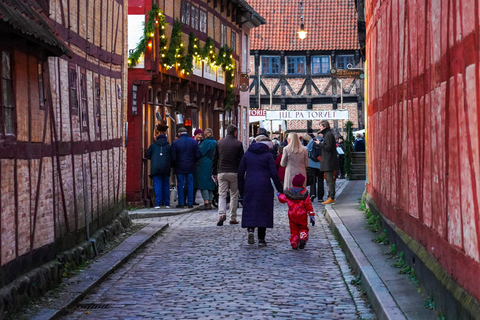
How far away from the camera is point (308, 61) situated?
5053 cm

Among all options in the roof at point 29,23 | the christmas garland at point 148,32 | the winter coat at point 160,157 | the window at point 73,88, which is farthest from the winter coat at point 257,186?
the christmas garland at point 148,32

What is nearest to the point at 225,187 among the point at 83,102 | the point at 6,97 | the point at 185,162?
the point at 185,162

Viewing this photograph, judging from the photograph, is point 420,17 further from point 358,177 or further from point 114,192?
point 358,177

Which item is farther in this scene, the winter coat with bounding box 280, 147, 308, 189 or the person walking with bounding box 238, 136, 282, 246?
the winter coat with bounding box 280, 147, 308, 189

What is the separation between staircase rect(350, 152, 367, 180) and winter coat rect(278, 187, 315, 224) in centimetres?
2034

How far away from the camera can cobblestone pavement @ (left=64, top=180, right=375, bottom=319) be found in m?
8.96

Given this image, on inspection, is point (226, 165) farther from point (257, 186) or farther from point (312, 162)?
point (312, 162)

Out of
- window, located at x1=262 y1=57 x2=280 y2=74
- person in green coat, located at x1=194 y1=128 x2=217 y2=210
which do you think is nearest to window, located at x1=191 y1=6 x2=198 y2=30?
person in green coat, located at x1=194 y1=128 x2=217 y2=210

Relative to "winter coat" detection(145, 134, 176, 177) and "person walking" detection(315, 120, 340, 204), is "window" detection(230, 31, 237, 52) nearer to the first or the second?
"person walking" detection(315, 120, 340, 204)

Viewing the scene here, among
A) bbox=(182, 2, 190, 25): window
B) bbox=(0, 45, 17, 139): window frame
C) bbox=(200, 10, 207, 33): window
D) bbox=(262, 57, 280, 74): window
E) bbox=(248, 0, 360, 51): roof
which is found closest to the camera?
bbox=(0, 45, 17, 139): window frame

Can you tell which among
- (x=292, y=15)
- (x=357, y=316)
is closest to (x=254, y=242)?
(x=357, y=316)

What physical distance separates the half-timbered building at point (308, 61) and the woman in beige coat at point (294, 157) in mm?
29922

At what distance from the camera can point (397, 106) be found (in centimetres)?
1184

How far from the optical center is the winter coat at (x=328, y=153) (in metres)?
21.6
